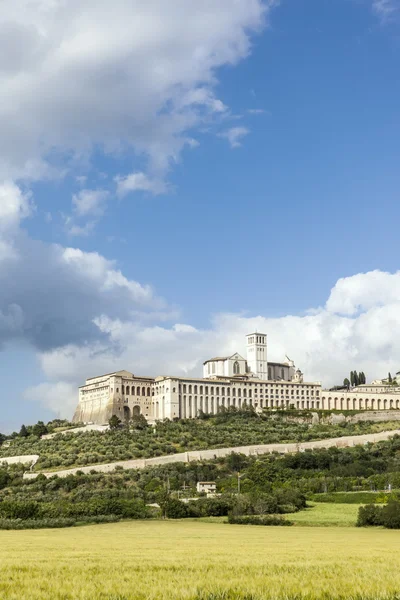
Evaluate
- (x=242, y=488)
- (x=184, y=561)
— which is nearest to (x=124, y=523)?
(x=242, y=488)

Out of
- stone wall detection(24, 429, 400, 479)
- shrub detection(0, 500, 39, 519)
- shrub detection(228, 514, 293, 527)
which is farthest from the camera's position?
Answer: stone wall detection(24, 429, 400, 479)

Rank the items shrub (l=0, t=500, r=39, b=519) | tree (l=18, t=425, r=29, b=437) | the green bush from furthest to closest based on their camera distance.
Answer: tree (l=18, t=425, r=29, b=437), the green bush, shrub (l=0, t=500, r=39, b=519)

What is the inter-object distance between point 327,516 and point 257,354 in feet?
304

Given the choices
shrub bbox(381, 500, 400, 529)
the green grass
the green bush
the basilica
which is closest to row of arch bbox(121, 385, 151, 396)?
the basilica

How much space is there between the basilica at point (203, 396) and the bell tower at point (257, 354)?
149 centimetres

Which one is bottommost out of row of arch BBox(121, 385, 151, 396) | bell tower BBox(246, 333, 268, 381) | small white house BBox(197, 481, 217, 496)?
small white house BBox(197, 481, 217, 496)

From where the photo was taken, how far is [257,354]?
132125 mm

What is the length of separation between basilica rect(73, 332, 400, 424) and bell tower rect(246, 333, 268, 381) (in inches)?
58.8

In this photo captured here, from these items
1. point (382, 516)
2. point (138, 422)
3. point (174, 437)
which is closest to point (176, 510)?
point (382, 516)

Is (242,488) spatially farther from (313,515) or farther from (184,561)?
(184,561)

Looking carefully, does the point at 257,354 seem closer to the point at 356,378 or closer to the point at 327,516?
the point at 356,378

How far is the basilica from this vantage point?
367 feet

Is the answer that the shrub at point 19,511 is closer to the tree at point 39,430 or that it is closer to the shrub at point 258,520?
the shrub at point 258,520

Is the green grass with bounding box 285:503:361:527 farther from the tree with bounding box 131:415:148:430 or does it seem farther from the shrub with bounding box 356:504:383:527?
the tree with bounding box 131:415:148:430
